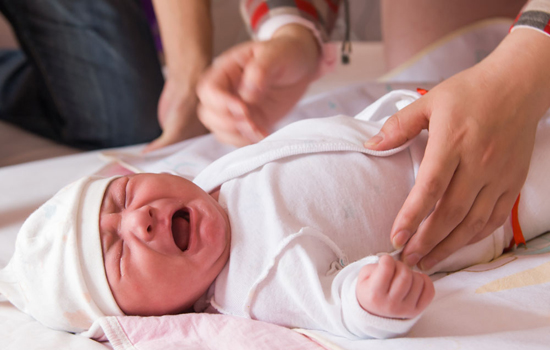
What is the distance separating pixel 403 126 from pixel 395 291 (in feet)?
0.87

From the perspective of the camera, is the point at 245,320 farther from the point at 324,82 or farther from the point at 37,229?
the point at 324,82

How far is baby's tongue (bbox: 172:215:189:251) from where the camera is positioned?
73 cm

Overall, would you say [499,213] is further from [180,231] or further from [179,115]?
[179,115]

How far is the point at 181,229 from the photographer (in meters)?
0.74

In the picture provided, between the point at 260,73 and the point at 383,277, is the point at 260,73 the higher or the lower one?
the higher one

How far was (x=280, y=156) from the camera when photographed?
79 cm

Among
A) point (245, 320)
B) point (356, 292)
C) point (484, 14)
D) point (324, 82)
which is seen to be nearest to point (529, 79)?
point (356, 292)

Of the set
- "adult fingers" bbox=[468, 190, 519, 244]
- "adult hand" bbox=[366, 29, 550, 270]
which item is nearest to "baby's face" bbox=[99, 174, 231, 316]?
"adult hand" bbox=[366, 29, 550, 270]

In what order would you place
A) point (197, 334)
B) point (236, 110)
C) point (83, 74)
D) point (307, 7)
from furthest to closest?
point (83, 74) < point (307, 7) < point (236, 110) < point (197, 334)

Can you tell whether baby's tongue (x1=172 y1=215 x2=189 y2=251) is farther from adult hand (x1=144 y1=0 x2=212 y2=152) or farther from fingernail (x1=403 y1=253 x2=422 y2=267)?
adult hand (x1=144 y1=0 x2=212 y2=152)

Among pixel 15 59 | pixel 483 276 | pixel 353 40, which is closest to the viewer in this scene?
pixel 483 276

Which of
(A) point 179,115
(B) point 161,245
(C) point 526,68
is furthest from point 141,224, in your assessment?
(A) point 179,115

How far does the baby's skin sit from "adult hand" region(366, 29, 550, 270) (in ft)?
0.88

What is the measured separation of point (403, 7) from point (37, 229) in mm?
1293
